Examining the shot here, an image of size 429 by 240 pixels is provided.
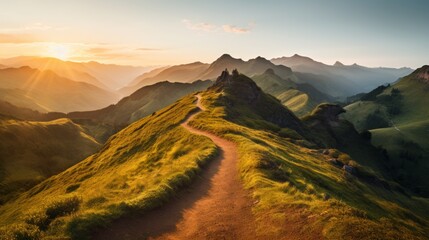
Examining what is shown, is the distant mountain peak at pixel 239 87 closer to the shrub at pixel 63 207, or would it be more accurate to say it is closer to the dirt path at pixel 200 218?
the dirt path at pixel 200 218

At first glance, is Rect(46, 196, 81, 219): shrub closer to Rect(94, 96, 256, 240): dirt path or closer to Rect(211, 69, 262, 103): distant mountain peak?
Rect(94, 96, 256, 240): dirt path

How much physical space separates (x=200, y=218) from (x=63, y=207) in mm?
14006

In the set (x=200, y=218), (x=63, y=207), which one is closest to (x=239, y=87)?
(x=200, y=218)

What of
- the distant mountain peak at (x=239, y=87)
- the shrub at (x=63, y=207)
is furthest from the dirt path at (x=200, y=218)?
the distant mountain peak at (x=239, y=87)

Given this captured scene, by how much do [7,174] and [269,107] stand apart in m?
151

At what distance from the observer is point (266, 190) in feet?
132

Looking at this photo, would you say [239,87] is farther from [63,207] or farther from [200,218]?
[63,207]

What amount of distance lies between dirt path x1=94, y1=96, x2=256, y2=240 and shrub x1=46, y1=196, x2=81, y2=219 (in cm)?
480

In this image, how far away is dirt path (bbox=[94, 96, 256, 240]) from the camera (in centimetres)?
3147

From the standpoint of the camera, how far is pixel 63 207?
33062mm

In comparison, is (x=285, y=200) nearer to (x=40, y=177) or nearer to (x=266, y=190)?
(x=266, y=190)

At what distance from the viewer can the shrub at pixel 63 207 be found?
102 ft

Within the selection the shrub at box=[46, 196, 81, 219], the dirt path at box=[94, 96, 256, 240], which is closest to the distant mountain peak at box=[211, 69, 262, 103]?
the dirt path at box=[94, 96, 256, 240]

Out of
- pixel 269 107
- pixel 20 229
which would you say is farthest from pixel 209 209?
pixel 269 107
